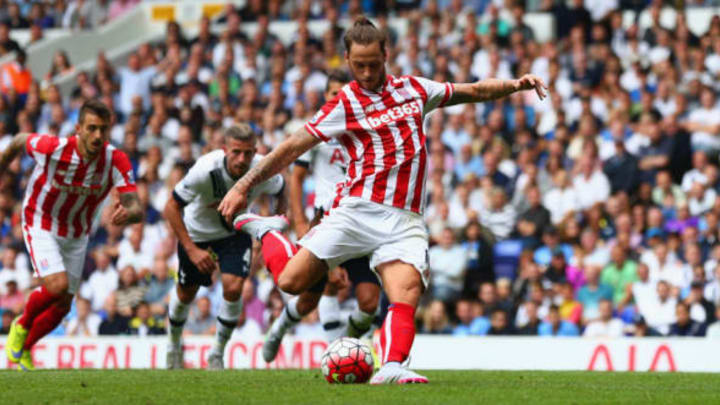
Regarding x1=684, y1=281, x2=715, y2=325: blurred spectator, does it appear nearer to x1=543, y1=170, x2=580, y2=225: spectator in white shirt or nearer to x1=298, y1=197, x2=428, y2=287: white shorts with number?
x1=543, y1=170, x2=580, y2=225: spectator in white shirt

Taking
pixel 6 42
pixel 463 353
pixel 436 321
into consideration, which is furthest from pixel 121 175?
pixel 6 42

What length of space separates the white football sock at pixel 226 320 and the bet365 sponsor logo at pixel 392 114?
11.8 feet

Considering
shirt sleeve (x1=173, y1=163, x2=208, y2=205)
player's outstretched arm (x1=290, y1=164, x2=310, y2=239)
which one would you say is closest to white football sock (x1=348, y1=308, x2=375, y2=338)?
player's outstretched arm (x1=290, y1=164, x2=310, y2=239)

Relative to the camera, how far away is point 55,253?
1095 centimetres

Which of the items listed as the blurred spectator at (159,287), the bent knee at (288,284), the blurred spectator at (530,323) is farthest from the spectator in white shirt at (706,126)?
the bent knee at (288,284)

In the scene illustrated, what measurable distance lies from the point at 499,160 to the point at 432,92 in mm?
8909

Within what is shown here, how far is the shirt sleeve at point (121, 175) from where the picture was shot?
10.8 metres

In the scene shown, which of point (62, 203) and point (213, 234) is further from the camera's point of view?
point (213, 234)

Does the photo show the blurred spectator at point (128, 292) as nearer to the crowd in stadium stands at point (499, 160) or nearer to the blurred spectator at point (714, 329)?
the crowd in stadium stands at point (499, 160)

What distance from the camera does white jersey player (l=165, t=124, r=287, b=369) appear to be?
34.6ft

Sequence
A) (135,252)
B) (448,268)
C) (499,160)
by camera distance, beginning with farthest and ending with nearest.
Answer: (135,252), (499,160), (448,268)

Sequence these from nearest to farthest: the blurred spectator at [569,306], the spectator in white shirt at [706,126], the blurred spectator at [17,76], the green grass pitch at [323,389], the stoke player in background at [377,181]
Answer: the green grass pitch at [323,389] → the stoke player in background at [377,181] → the blurred spectator at [569,306] → the spectator in white shirt at [706,126] → the blurred spectator at [17,76]

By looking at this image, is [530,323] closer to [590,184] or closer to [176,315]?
[590,184]

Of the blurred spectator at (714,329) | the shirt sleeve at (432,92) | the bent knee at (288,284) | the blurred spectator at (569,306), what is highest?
the shirt sleeve at (432,92)
